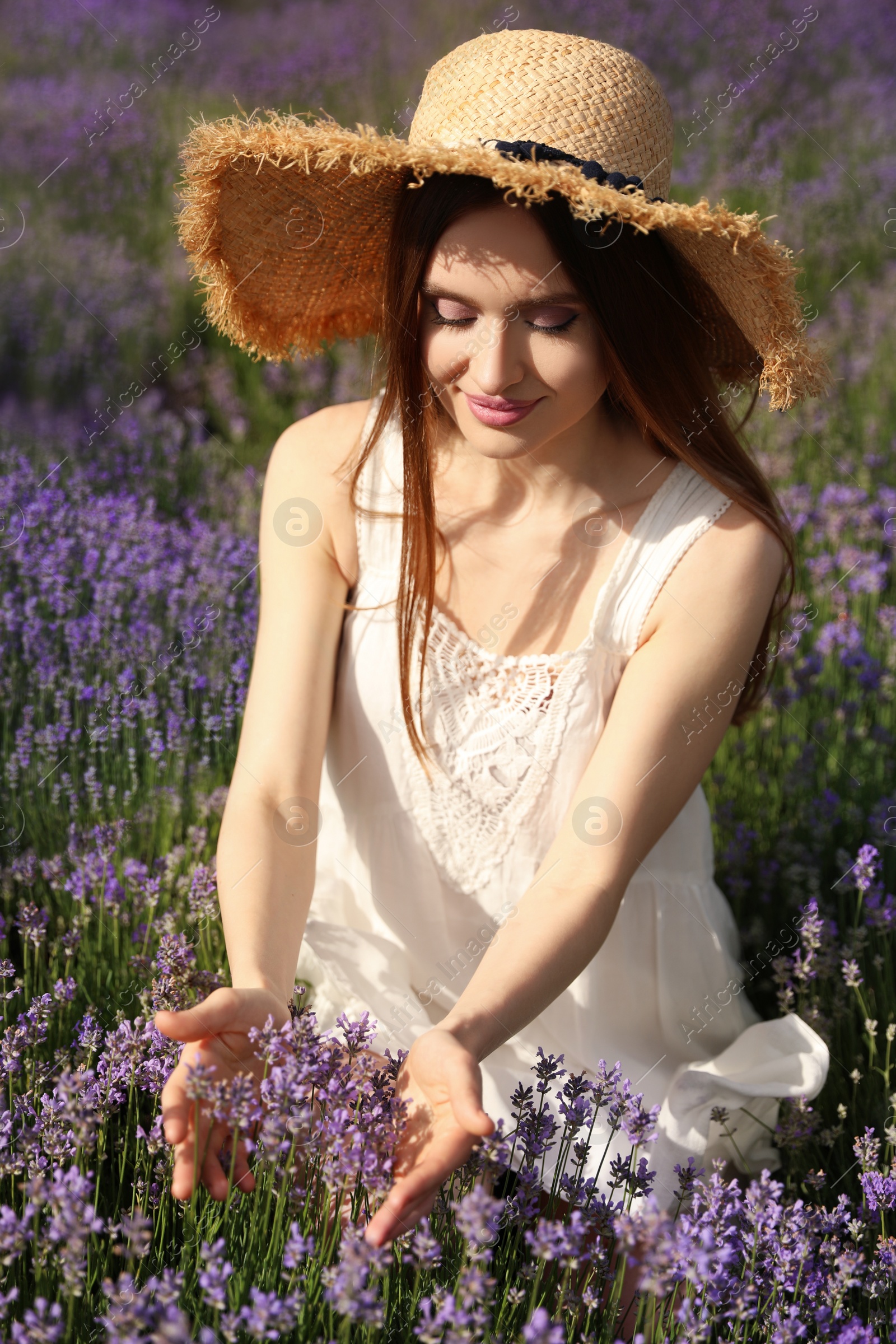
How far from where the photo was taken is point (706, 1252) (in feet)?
3.94

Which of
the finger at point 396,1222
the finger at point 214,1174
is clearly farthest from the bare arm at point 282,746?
the finger at point 396,1222

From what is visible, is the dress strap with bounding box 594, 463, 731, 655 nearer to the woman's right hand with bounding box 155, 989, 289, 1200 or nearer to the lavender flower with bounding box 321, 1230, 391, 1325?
the woman's right hand with bounding box 155, 989, 289, 1200

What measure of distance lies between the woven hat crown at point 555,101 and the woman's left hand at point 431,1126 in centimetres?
126

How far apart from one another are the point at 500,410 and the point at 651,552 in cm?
46

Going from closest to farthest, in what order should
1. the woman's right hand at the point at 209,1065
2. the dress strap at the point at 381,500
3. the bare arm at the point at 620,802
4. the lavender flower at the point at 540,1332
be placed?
the lavender flower at the point at 540,1332
the woman's right hand at the point at 209,1065
the bare arm at the point at 620,802
the dress strap at the point at 381,500

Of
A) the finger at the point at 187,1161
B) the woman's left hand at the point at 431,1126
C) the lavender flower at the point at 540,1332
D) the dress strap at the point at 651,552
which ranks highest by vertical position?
the dress strap at the point at 651,552

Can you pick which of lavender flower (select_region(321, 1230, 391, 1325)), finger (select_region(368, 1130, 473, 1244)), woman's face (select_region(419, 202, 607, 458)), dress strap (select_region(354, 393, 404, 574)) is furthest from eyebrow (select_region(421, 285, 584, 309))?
lavender flower (select_region(321, 1230, 391, 1325))

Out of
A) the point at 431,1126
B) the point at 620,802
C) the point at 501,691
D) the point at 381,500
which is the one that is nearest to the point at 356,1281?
the point at 431,1126

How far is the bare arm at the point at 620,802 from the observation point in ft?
4.91

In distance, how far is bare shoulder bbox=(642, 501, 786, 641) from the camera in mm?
2117

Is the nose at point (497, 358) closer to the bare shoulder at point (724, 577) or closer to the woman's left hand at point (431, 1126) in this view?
the bare shoulder at point (724, 577)

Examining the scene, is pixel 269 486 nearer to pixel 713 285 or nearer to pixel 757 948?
pixel 713 285

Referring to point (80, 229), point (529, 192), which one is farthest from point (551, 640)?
point (80, 229)

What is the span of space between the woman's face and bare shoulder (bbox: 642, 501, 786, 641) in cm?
37
